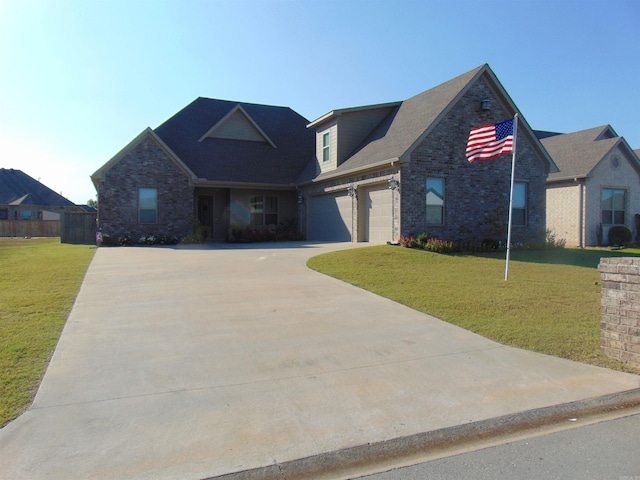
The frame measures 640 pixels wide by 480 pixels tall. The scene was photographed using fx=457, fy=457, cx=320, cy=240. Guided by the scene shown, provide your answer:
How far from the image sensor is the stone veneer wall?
19797mm

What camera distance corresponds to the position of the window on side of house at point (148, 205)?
2031 cm

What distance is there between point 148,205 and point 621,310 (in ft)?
62.1

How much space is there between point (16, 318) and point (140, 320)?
173 cm

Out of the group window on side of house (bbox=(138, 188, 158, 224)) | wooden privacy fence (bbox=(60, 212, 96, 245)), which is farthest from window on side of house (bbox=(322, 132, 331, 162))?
wooden privacy fence (bbox=(60, 212, 96, 245))

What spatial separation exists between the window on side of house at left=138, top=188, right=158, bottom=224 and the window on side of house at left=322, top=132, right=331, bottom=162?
25.6ft

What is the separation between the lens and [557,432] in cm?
386

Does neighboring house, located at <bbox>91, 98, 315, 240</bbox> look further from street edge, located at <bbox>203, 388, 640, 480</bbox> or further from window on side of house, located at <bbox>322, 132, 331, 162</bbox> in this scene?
street edge, located at <bbox>203, 388, 640, 480</bbox>

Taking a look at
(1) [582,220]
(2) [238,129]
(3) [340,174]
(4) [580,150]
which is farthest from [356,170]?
(4) [580,150]

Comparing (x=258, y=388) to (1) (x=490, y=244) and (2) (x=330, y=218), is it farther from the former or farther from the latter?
(2) (x=330, y=218)

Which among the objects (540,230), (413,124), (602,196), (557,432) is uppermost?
(413,124)

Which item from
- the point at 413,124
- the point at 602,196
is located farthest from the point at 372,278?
the point at 602,196

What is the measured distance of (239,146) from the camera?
24.9 meters

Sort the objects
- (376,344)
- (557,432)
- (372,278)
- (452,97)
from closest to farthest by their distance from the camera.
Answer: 1. (557,432)
2. (376,344)
3. (372,278)
4. (452,97)

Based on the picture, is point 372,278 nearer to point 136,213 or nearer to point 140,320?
point 140,320
